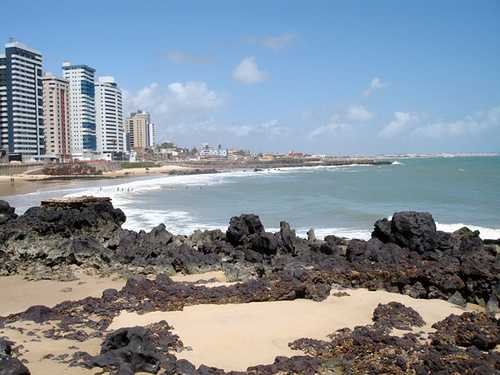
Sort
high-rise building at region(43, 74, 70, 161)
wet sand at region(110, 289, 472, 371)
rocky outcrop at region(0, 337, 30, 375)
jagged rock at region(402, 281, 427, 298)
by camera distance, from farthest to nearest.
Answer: high-rise building at region(43, 74, 70, 161) → jagged rock at region(402, 281, 427, 298) → wet sand at region(110, 289, 472, 371) → rocky outcrop at region(0, 337, 30, 375)

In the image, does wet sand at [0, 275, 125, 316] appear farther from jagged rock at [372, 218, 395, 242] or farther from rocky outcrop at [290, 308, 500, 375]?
jagged rock at [372, 218, 395, 242]

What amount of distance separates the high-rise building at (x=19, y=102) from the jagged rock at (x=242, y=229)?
339 feet

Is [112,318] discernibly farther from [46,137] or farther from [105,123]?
[105,123]

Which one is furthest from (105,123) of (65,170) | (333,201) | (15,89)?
(333,201)

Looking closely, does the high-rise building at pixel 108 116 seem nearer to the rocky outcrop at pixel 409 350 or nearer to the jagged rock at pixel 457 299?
the jagged rock at pixel 457 299

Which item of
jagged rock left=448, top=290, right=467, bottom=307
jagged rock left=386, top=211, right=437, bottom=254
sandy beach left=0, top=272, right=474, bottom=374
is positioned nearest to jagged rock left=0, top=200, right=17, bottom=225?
sandy beach left=0, top=272, right=474, bottom=374

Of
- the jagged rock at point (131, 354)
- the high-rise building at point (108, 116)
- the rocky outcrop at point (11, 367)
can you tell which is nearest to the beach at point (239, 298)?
the jagged rock at point (131, 354)

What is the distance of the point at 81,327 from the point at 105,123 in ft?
502

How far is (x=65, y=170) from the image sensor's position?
87250 millimetres

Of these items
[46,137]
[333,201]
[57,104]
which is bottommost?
[333,201]

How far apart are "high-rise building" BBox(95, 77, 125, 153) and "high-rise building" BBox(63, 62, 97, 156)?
288 inches

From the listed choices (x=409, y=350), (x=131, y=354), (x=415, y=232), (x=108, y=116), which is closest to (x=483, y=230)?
(x=415, y=232)

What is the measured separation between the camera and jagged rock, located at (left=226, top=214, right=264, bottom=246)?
16422 mm

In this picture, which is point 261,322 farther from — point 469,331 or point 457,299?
point 457,299
